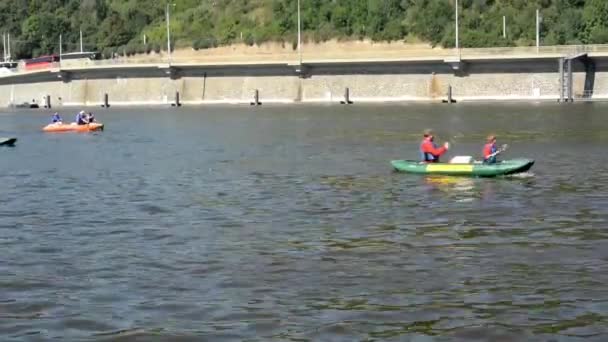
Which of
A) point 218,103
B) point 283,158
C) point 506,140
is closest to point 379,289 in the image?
point 283,158

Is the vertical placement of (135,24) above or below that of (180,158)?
above

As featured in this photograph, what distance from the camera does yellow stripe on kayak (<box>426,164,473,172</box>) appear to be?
35781mm

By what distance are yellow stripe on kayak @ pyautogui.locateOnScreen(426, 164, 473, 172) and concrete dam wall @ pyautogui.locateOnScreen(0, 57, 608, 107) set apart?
204 ft

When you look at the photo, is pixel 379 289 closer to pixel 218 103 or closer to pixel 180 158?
pixel 180 158

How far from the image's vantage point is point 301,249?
22.9 metres

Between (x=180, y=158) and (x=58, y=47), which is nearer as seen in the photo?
(x=180, y=158)

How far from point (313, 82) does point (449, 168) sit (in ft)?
243

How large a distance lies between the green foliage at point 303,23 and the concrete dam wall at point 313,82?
408 inches

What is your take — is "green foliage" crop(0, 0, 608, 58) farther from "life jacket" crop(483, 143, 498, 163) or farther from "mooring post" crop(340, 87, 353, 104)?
"life jacket" crop(483, 143, 498, 163)

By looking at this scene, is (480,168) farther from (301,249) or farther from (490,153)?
(301,249)

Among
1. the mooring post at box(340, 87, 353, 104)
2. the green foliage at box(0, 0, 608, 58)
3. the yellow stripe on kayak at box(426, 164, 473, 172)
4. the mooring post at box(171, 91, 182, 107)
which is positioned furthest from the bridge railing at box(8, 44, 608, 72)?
the yellow stripe on kayak at box(426, 164, 473, 172)

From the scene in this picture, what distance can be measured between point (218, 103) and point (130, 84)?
11731mm

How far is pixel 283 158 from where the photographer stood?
47344 mm

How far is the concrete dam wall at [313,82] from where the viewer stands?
9794 cm
